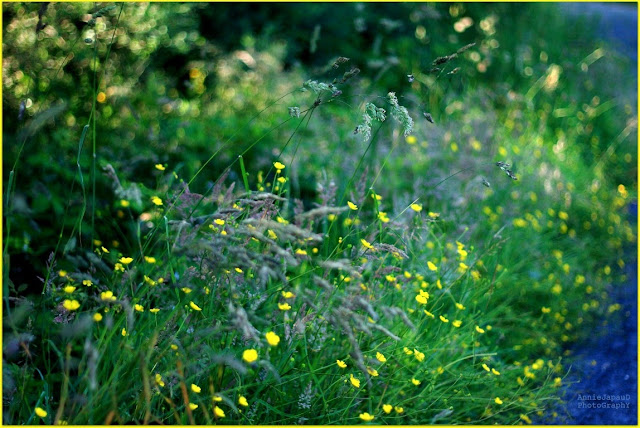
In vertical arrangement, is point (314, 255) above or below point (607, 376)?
above

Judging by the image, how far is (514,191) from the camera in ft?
14.9

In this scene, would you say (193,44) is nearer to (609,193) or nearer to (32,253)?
(32,253)

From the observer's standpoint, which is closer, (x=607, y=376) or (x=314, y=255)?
(x=314, y=255)

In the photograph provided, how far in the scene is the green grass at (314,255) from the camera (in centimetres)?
196

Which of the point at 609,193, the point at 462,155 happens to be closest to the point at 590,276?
the point at 462,155

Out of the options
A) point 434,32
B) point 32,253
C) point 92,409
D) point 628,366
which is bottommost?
point 628,366

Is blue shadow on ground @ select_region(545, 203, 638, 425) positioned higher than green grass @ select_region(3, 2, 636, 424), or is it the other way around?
green grass @ select_region(3, 2, 636, 424)

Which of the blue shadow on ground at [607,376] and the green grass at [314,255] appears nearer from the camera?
the green grass at [314,255]

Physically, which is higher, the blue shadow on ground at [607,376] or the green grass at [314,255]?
the green grass at [314,255]

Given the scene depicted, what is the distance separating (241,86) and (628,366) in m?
3.74

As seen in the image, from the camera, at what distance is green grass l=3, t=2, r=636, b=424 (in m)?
1.96

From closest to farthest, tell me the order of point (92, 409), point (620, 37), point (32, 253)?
point (92, 409) < point (32, 253) < point (620, 37)

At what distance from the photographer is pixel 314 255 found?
3.15 meters

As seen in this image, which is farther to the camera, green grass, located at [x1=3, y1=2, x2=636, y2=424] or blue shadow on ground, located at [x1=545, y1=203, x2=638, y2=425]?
blue shadow on ground, located at [x1=545, y1=203, x2=638, y2=425]
